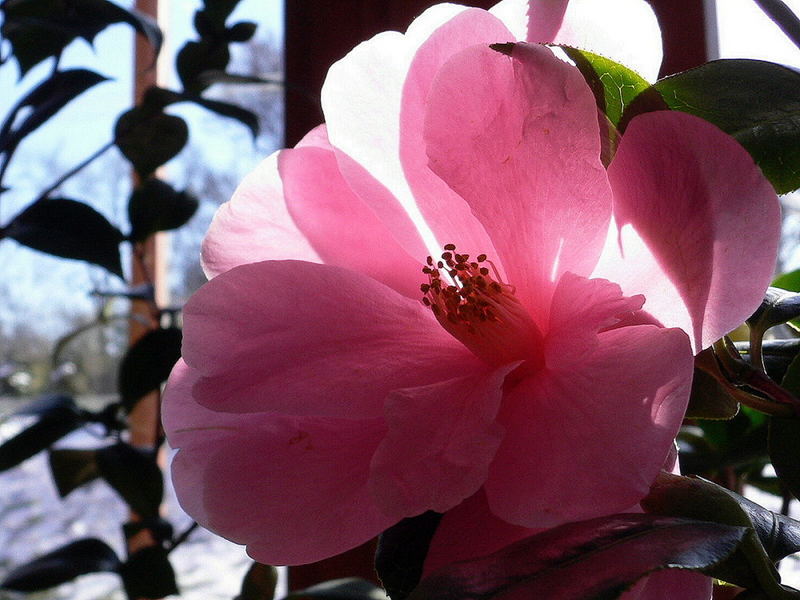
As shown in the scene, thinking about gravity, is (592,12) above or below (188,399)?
above

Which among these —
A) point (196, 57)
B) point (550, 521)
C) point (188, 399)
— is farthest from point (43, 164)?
point (550, 521)

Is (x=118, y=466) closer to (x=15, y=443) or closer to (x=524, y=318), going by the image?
(x=15, y=443)

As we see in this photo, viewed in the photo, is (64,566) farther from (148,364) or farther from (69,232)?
(69,232)

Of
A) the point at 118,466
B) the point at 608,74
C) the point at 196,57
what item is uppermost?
the point at 608,74

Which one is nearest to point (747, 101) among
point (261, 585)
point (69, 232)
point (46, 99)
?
point (261, 585)

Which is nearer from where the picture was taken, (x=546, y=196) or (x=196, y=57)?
(x=546, y=196)
